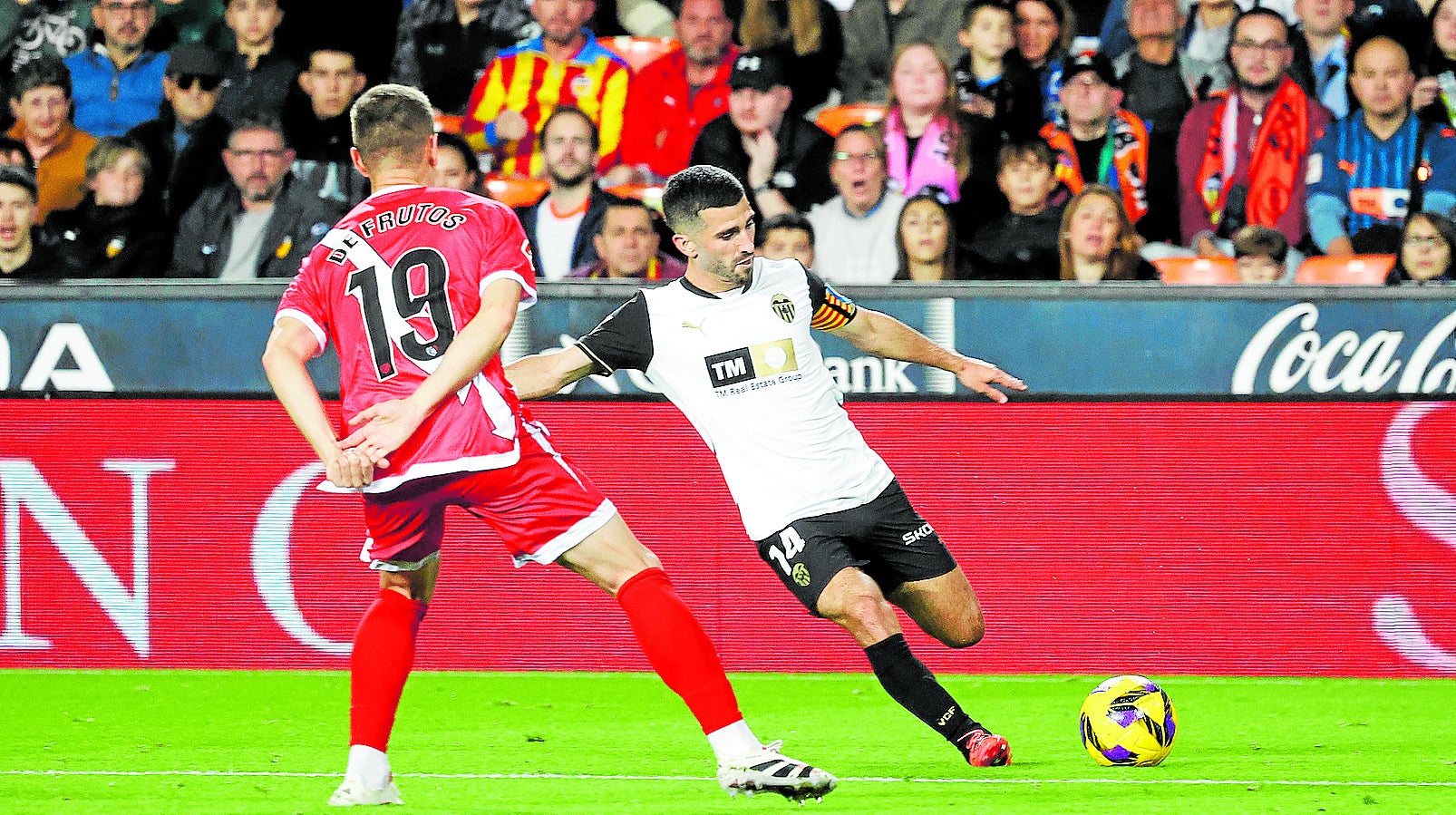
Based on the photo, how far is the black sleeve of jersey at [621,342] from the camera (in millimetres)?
5020

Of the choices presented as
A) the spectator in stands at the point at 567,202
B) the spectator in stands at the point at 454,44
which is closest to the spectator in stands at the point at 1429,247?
the spectator in stands at the point at 567,202

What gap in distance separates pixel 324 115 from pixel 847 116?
2.66 meters

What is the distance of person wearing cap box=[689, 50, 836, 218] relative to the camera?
847 cm

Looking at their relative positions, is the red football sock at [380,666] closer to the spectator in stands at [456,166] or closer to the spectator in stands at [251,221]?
the spectator in stands at [456,166]

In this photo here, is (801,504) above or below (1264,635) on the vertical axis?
above

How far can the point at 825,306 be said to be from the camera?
5.10 m

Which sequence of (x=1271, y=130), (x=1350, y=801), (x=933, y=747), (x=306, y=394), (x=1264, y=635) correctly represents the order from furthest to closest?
(x=1271, y=130) < (x=1264, y=635) < (x=933, y=747) < (x=1350, y=801) < (x=306, y=394)

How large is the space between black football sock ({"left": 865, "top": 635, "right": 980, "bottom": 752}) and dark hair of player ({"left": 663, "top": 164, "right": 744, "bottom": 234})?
1272mm

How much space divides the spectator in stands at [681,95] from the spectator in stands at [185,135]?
6.84ft

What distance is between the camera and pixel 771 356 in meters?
5.00

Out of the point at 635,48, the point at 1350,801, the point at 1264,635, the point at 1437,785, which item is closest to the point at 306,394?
the point at 1350,801

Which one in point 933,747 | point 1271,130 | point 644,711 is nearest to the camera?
point 933,747

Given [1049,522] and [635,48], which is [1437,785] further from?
[635,48]

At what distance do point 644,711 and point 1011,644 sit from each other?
161 cm
